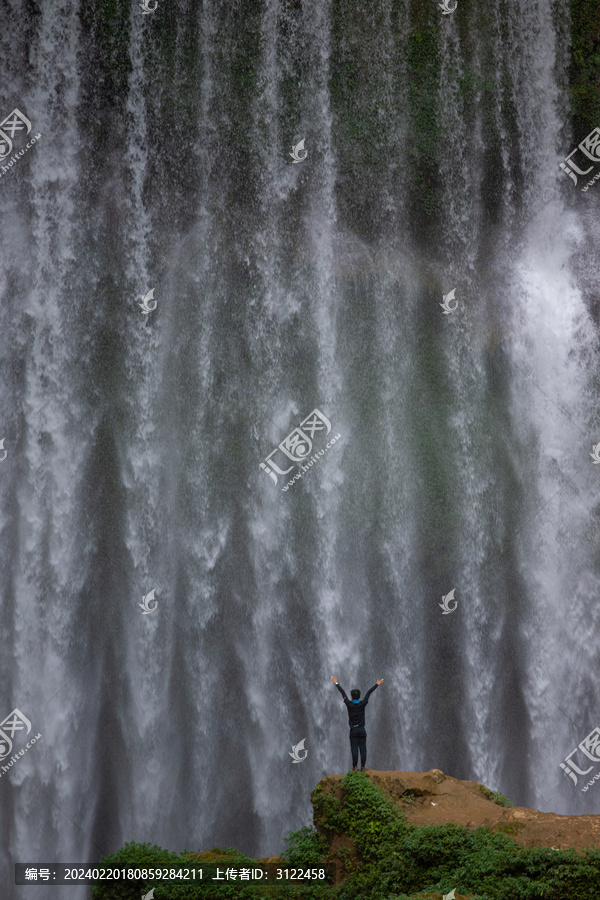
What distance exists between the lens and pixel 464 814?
384 inches

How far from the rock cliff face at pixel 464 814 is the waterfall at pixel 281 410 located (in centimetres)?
519

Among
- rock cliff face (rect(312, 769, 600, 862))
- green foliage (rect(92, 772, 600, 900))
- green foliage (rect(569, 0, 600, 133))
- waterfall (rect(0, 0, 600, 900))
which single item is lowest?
green foliage (rect(92, 772, 600, 900))

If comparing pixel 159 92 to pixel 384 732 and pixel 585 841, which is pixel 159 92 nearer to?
pixel 384 732

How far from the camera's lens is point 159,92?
57.8 ft

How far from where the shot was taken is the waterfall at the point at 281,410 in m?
15.3

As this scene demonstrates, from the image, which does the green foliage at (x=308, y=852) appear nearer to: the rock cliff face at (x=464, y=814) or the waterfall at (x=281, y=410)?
the rock cliff face at (x=464, y=814)

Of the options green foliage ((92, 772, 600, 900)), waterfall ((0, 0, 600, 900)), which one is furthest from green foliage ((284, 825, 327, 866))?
waterfall ((0, 0, 600, 900))

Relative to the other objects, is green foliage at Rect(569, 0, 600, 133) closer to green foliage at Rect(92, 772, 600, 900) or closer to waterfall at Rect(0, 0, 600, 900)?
waterfall at Rect(0, 0, 600, 900)

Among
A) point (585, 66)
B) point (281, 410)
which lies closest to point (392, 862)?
point (281, 410)

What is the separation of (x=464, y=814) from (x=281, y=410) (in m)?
9.12

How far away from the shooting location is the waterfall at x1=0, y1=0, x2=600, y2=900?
1534 cm

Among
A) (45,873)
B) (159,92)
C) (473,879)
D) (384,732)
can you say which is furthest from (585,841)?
(159,92)

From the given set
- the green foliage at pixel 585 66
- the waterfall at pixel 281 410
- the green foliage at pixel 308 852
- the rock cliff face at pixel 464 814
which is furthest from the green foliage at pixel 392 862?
the green foliage at pixel 585 66

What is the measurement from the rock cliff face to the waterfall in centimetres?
519
